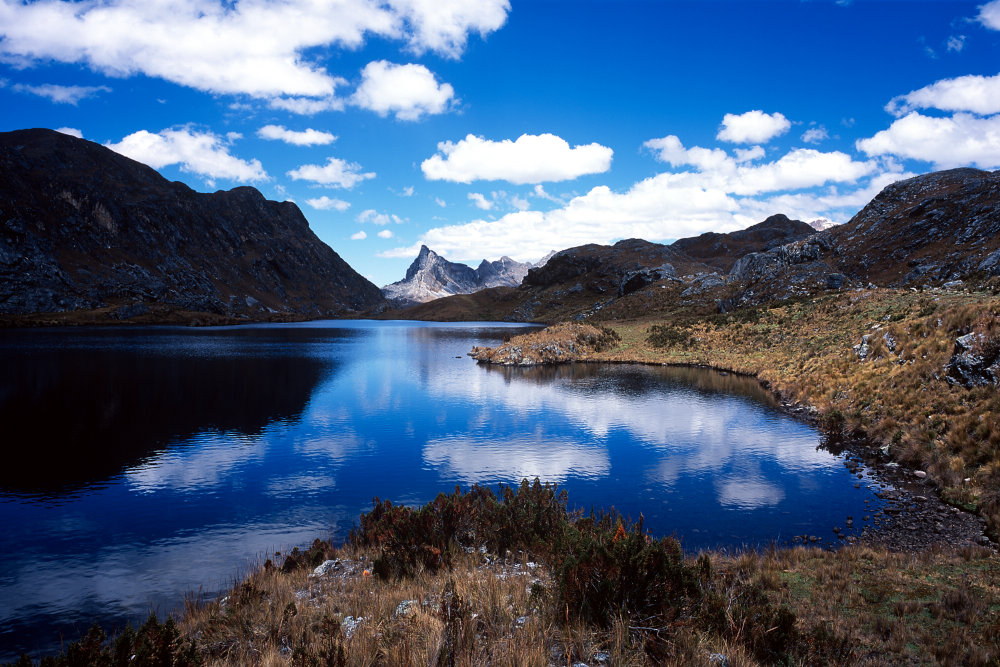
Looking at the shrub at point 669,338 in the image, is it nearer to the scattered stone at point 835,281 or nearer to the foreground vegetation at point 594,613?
the scattered stone at point 835,281

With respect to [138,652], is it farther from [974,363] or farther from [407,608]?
[974,363]

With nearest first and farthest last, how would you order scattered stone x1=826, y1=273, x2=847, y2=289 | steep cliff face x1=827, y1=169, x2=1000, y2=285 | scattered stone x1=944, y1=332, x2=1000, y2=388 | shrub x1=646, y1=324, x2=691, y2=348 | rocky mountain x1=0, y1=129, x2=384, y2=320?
scattered stone x1=944, y1=332, x2=1000, y2=388 < steep cliff face x1=827, y1=169, x2=1000, y2=285 < shrub x1=646, y1=324, x2=691, y2=348 < scattered stone x1=826, y1=273, x2=847, y2=289 < rocky mountain x1=0, y1=129, x2=384, y2=320

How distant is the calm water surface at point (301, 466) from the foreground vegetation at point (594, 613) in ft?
12.8

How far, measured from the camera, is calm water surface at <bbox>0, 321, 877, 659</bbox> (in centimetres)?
1316

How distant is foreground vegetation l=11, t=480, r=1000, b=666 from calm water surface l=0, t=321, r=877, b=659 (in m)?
3.91

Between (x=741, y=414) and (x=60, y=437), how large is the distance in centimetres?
4040

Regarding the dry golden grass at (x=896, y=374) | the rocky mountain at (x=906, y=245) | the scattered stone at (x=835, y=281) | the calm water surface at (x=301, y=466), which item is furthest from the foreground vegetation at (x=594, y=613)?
the scattered stone at (x=835, y=281)

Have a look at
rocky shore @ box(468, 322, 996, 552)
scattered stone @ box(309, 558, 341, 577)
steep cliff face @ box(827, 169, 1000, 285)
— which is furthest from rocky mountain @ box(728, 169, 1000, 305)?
scattered stone @ box(309, 558, 341, 577)

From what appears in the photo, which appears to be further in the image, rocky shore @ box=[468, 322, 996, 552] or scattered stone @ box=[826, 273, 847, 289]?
scattered stone @ box=[826, 273, 847, 289]

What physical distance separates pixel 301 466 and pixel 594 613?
1839 centimetres

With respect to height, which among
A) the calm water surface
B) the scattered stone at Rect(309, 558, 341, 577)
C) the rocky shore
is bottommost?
the calm water surface

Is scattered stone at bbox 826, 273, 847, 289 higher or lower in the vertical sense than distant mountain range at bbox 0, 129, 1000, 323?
lower

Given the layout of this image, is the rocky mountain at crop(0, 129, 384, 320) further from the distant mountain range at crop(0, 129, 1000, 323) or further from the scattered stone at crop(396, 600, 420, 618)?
the scattered stone at crop(396, 600, 420, 618)

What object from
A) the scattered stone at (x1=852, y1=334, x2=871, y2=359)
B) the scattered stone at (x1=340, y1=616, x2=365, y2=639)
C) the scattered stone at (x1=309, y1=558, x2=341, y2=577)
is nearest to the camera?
the scattered stone at (x1=340, y1=616, x2=365, y2=639)
